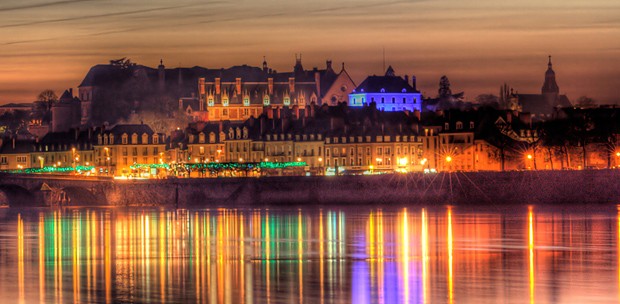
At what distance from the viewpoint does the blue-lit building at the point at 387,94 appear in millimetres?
174500

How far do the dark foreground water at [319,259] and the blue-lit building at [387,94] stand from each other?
95777 millimetres

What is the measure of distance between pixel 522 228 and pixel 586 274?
21855mm

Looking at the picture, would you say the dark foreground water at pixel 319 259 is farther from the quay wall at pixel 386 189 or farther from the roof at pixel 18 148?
the roof at pixel 18 148

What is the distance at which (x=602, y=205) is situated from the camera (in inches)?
3516

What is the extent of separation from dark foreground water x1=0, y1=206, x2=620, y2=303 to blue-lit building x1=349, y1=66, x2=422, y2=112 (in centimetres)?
9578

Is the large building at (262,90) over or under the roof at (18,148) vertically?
over

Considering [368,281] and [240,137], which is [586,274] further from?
[240,137]

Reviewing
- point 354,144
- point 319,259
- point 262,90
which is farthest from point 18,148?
point 319,259

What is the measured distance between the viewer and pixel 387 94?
17562cm

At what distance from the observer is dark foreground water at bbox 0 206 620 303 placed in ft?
130

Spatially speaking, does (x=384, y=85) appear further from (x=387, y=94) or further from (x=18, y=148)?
(x=18, y=148)

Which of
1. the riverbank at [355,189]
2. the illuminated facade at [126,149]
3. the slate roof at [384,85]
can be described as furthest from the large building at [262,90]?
the riverbank at [355,189]

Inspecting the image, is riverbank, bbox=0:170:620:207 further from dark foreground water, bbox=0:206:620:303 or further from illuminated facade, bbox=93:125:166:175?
illuminated facade, bbox=93:125:166:175

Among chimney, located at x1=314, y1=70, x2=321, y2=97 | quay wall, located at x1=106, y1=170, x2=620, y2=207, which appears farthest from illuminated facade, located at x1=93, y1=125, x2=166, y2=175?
chimney, located at x1=314, y1=70, x2=321, y2=97
